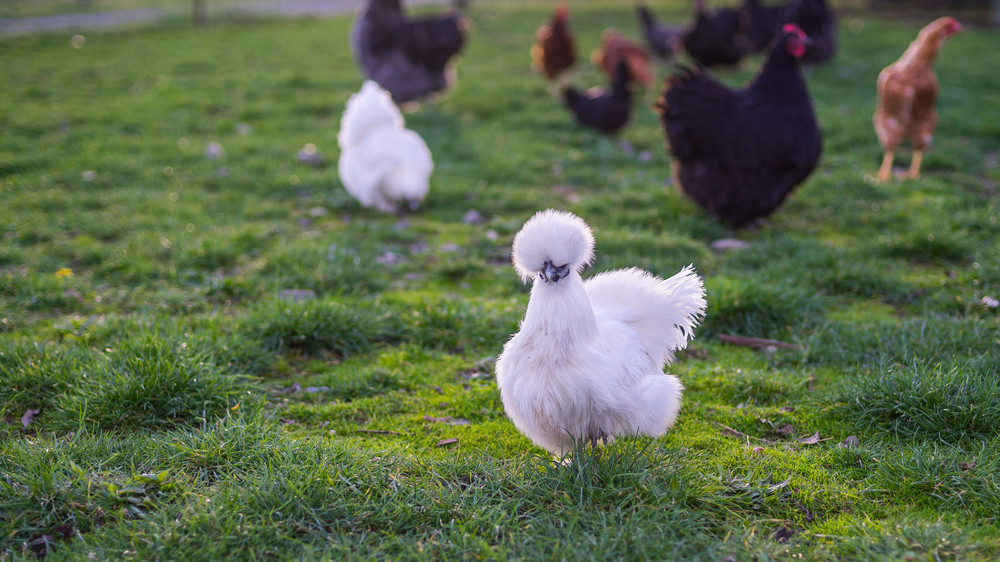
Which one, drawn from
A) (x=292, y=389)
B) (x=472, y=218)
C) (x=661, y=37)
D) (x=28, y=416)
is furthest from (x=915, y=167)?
(x=661, y=37)

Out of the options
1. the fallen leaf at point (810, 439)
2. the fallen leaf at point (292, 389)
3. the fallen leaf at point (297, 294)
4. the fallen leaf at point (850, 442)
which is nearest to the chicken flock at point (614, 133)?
the fallen leaf at point (810, 439)

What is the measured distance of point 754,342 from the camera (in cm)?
433

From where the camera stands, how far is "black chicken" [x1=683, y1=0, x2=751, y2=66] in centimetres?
1253

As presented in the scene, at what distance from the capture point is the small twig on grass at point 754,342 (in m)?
4.26

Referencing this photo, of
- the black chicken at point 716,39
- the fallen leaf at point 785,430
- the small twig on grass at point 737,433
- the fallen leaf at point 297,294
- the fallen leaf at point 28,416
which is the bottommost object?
the fallen leaf at point 28,416

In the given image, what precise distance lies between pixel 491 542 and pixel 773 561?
3.34 ft

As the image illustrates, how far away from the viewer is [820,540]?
265cm

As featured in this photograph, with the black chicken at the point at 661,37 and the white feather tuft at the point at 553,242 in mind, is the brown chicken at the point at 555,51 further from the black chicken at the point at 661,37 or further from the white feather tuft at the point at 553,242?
the white feather tuft at the point at 553,242

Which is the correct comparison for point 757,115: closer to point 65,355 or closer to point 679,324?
point 679,324

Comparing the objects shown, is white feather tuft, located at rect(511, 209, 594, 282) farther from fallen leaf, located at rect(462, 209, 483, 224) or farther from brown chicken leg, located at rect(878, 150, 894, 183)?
brown chicken leg, located at rect(878, 150, 894, 183)

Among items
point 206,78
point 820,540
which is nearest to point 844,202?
point 820,540

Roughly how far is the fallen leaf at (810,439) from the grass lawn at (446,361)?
0.05 ft

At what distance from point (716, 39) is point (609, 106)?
4635mm

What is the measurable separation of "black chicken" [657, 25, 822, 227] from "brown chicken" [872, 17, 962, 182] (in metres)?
1.62
